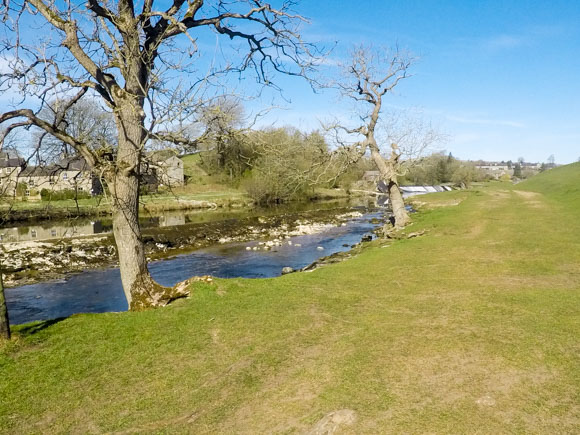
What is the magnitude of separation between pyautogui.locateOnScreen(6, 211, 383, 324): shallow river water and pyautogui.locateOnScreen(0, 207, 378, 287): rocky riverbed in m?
1.09

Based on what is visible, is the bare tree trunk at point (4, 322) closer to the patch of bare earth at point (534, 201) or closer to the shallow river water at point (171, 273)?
the shallow river water at point (171, 273)

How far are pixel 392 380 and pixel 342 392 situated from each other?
2.22ft

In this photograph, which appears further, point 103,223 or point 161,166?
point 103,223

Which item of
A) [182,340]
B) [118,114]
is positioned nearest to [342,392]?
[182,340]

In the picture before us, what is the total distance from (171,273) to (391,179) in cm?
1105

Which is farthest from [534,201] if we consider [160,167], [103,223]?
[103,223]

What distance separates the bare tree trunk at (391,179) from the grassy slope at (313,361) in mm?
11218

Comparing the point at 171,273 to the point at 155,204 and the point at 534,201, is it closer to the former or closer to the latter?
the point at 155,204

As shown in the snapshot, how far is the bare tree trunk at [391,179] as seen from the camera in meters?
20.9

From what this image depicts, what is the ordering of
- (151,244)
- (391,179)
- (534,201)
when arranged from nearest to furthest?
(391,179) < (151,244) < (534,201)

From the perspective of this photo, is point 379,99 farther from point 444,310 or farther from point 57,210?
point 57,210

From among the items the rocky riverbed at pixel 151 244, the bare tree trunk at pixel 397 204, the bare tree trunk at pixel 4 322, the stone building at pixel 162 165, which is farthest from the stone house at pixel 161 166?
the bare tree trunk at pixel 397 204

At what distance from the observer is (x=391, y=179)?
2097cm

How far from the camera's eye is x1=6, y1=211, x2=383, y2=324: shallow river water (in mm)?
12984
